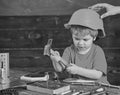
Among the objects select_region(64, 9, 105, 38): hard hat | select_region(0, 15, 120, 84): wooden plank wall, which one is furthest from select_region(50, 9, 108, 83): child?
select_region(0, 15, 120, 84): wooden plank wall

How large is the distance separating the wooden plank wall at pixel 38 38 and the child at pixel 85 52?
1.32 m

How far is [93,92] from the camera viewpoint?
1.46m

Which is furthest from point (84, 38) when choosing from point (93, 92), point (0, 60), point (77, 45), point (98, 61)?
point (0, 60)

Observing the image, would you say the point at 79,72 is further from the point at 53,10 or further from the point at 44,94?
the point at 53,10

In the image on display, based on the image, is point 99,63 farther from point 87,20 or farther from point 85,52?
point 87,20

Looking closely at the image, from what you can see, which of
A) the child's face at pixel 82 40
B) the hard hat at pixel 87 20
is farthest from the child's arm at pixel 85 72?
the hard hat at pixel 87 20

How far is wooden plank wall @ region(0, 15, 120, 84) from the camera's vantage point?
3242mm

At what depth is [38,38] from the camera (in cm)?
334

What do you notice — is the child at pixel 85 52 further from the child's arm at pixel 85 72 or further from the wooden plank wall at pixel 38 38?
the wooden plank wall at pixel 38 38

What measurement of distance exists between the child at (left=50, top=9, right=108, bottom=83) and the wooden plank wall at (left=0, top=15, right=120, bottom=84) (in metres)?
1.32

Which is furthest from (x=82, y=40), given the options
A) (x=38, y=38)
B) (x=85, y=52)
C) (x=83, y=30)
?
(x=38, y=38)

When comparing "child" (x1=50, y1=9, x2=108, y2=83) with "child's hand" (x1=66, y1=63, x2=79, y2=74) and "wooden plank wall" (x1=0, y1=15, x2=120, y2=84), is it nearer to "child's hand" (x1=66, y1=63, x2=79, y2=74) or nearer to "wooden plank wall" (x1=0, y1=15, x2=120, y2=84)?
"child's hand" (x1=66, y1=63, x2=79, y2=74)

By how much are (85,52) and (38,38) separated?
4.78ft

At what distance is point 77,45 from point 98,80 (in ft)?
0.88
